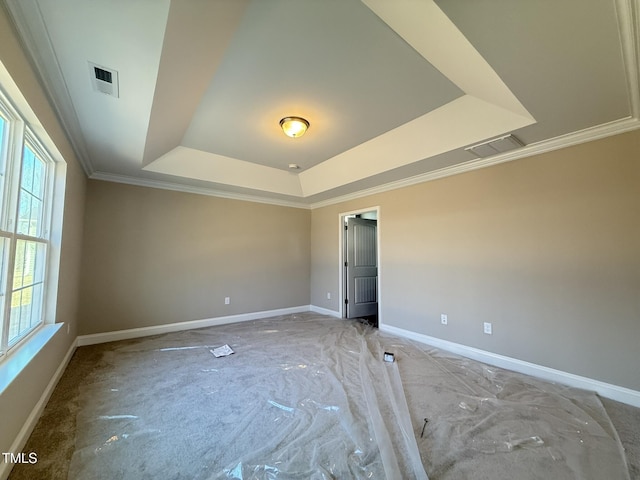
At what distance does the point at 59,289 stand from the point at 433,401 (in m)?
3.50

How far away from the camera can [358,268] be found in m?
5.15

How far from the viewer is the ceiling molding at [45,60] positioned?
1.25 metres

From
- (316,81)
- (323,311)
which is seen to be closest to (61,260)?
(316,81)

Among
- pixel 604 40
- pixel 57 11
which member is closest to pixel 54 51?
pixel 57 11

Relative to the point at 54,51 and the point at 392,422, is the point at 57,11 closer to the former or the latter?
the point at 54,51

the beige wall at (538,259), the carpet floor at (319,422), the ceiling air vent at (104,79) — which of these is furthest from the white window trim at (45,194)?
the beige wall at (538,259)

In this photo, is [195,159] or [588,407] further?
[195,159]

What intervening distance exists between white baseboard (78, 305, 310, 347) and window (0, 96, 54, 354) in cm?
141

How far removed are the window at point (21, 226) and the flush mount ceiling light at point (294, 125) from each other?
6.26 ft

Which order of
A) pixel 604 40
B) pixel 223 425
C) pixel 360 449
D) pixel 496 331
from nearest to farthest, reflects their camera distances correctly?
pixel 604 40 → pixel 360 449 → pixel 223 425 → pixel 496 331

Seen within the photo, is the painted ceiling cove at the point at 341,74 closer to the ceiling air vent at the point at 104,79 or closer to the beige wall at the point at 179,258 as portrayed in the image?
the ceiling air vent at the point at 104,79

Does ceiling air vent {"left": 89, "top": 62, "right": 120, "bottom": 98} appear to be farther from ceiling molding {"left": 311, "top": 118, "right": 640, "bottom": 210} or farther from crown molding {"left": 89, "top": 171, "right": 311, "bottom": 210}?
A: ceiling molding {"left": 311, "top": 118, "right": 640, "bottom": 210}

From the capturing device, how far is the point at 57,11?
125cm

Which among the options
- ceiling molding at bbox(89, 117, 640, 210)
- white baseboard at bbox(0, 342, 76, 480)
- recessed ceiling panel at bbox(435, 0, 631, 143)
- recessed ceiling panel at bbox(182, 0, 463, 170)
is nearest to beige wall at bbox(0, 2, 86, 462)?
white baseboard at bbox(0, 342, 76, 480)
